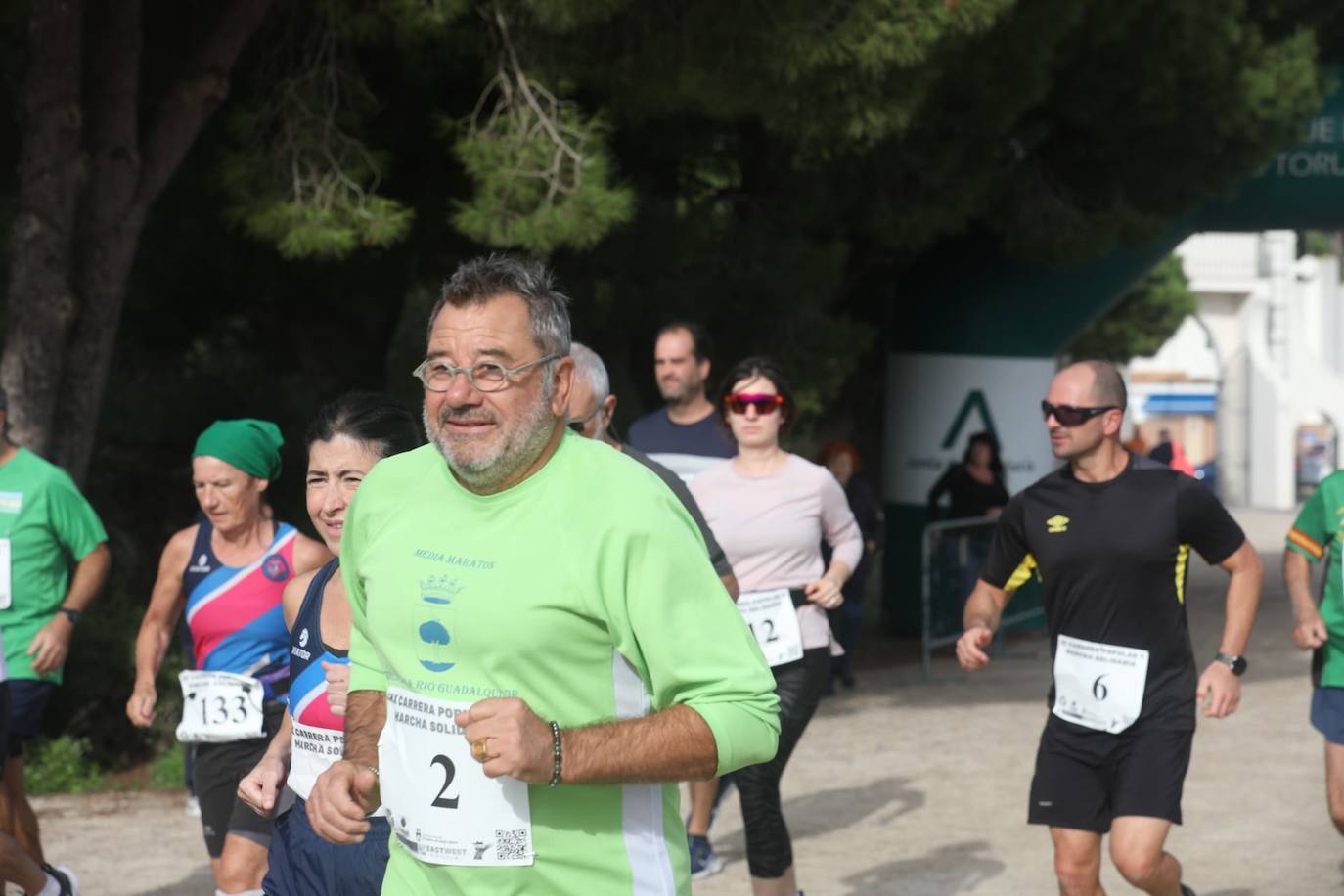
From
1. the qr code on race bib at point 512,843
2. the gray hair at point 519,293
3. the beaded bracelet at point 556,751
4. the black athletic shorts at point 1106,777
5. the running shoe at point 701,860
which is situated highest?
the gray hair at point 519,293

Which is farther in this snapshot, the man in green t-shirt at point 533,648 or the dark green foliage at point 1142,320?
the dark green foliage at point 1142,320

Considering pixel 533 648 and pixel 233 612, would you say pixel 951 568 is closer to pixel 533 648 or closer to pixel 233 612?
pixel 233 612

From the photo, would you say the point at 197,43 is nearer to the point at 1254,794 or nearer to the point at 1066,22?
the point at 1066,22

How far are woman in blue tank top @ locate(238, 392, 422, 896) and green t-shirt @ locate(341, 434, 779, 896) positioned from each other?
33.8 inches

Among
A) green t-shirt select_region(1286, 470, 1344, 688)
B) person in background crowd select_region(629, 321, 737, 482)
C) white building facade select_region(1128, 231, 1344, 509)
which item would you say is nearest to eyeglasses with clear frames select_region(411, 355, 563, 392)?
person in background crowd select_region(629, 321, 737, 482)

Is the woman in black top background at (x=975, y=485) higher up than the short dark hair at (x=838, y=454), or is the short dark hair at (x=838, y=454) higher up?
the short dark hair at (x=838, y=454)

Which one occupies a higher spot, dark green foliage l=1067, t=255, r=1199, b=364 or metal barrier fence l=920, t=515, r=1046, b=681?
dark green foliage l=1067, t=255, r=1199, b=364

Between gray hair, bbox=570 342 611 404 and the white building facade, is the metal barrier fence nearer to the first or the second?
gray hair, bbox=570 342 611 404

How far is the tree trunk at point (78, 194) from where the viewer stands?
362 inches

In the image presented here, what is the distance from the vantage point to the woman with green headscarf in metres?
5.49

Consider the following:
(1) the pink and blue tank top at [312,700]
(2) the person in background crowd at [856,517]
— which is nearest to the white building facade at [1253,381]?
(2) the person in background crowd at [856,517]

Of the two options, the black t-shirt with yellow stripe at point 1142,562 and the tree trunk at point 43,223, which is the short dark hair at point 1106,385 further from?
the tree trunk at point 43,223

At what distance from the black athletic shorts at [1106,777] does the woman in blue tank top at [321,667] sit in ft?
7.85

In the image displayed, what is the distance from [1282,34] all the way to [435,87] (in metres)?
8.33
